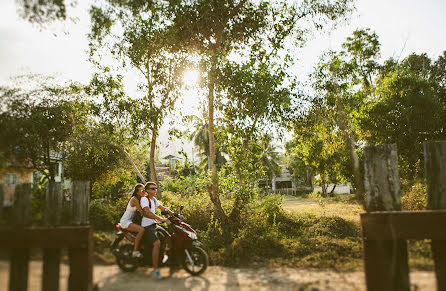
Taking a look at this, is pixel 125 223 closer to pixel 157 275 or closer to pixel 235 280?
pixel 157 275

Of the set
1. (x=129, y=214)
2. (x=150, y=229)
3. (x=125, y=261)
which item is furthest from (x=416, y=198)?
(x=125, y=261)

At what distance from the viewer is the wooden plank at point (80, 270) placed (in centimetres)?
361

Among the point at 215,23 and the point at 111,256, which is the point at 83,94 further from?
the point at 111,256

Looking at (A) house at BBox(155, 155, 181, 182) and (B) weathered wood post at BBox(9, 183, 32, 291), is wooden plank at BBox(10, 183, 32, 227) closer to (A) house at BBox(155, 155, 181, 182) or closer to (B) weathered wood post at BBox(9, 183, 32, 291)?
(B) weathered wood post at BBox(9, 183, 32, 291)

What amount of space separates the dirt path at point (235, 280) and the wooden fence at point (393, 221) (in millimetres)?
1141

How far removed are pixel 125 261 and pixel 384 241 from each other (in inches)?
198

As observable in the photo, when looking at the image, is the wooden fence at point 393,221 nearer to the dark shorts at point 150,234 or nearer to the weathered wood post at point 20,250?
the weathered wood post at point 20,250

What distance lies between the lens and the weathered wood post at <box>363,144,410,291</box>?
3376 millimetres

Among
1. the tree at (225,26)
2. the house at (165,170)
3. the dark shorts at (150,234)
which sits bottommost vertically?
the dark shorts at (150,234)

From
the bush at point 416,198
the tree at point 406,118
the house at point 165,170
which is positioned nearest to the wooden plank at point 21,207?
the bush at point 416,198

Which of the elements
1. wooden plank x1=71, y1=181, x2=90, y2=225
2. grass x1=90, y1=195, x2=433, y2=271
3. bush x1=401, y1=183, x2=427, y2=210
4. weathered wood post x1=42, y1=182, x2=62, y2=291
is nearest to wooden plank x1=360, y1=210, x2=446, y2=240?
grass x1=90, y1=195, x2=433, y2=271

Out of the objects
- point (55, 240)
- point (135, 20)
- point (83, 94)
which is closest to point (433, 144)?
point (55, 240)

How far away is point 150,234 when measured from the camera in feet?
20.5

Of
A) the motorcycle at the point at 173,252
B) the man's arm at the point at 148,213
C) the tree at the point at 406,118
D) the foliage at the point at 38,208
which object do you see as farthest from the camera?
the tree at the point at 406,118
